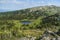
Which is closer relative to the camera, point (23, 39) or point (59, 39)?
point (59, 39)

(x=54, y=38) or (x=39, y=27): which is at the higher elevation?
(x=54, y=38)

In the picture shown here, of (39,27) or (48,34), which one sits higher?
(48,34)

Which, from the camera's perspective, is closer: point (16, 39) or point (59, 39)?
point (59, 39)

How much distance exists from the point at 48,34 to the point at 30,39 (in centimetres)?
868

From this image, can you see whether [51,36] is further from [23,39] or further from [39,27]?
[39,27]

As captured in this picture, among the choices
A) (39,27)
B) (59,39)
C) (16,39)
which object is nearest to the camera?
(59,39)

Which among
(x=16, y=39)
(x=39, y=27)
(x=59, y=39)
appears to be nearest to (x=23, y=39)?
(x=16, y=39)

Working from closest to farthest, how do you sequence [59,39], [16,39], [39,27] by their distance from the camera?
[59,39] → [16,39] → [39,27]

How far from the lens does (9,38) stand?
9069 cm

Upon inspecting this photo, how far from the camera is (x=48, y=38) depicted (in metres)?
87.7

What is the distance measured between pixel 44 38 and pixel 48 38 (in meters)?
1.75

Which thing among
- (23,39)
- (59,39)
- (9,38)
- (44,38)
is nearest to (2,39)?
(9,38)

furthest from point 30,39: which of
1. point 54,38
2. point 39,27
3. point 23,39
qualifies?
point 39,27

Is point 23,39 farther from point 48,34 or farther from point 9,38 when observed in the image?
point 48,34
